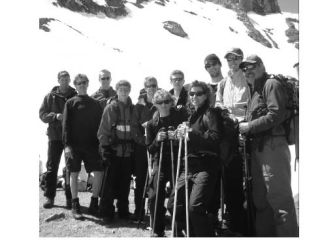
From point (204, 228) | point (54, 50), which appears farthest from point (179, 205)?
point (54, 50)

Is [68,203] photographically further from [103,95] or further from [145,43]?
[145,43]

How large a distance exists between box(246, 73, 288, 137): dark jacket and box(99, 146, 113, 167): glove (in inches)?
94.3

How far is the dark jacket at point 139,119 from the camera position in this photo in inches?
256

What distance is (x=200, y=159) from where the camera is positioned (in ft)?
16.2

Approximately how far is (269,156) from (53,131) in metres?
4.07

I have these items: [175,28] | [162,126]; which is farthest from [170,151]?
[175,28]

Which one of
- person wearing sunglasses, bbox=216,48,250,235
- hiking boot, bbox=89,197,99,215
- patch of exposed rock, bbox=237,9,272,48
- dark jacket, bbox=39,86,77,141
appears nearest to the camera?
person wearing sunglasses, bbox=216,48,250,235

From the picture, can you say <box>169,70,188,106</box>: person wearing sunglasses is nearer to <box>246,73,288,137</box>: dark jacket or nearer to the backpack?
<box>246,73,288,137</box>: dark jacket

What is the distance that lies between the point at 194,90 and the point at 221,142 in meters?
0.77

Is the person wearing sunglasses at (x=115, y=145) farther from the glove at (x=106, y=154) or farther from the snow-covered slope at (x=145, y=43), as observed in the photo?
the snow-covered slope at (x=145, y=43)

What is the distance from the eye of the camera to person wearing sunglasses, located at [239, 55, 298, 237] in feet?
16.0

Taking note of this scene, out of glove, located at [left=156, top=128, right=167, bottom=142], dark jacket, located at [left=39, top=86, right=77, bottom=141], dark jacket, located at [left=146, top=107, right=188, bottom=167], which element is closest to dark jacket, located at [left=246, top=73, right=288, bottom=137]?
dark jacket, located at [left=146, top=107, right=188, bottom=167]

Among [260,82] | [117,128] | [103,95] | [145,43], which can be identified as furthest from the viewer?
[145,43]
